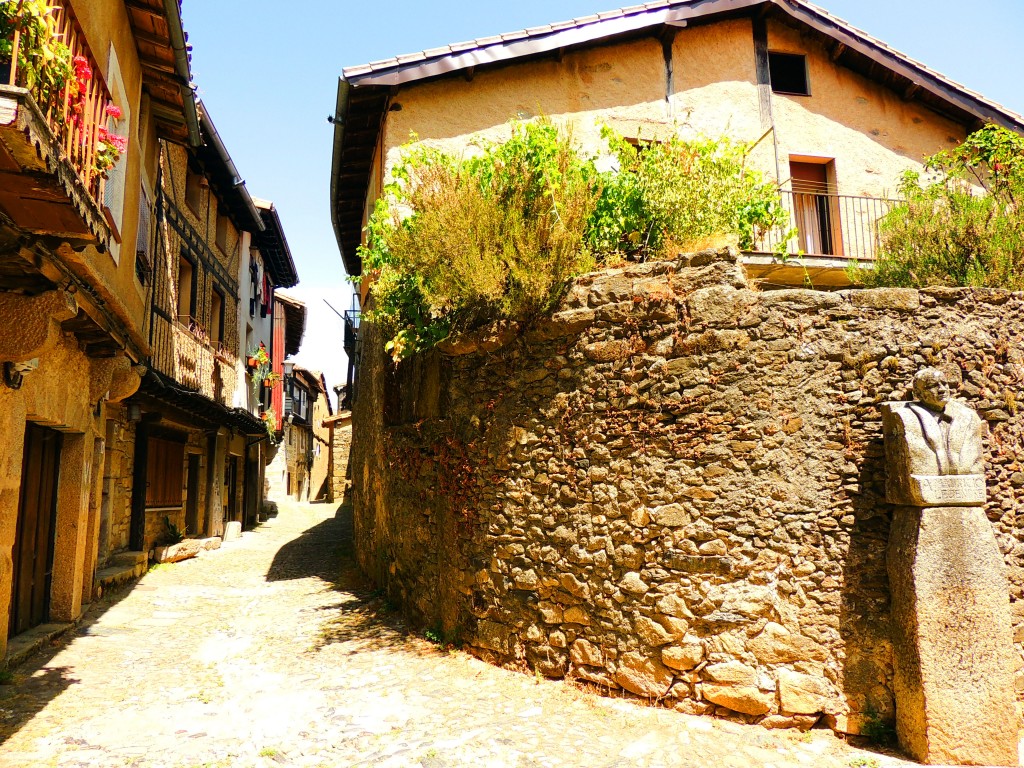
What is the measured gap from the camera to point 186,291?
1259 centimetres

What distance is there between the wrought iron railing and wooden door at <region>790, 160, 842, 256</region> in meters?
9.05

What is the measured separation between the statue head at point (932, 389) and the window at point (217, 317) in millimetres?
13097

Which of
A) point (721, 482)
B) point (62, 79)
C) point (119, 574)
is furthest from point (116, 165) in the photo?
point (721, 482)

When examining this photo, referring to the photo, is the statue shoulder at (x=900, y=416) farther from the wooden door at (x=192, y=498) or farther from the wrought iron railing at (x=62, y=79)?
the wooden door at (x=192, y=498)

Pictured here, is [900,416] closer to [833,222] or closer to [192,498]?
[833,222]

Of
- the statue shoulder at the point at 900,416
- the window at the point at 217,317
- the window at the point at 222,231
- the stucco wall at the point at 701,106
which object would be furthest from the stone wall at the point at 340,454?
the statue shoulder at the point at 900,416

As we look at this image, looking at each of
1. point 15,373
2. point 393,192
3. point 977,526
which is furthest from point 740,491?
point 15,373

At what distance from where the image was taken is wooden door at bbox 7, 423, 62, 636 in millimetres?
6035

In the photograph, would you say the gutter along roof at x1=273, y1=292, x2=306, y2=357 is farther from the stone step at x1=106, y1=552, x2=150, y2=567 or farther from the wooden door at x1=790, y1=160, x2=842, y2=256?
the wooden door at x1=790, y1=160, x2=842, y2=256

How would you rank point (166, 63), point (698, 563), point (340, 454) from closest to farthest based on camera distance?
point (698, 563)
point (166, 63)
point (340, 454)

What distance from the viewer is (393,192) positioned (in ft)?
23.5

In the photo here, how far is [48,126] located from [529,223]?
337 centimetres

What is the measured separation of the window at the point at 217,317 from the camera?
14414 mm

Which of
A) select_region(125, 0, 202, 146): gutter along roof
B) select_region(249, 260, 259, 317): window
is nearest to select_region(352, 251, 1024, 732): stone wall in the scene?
select_region(125, 0, 202, 146): gutter along roof
